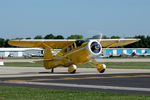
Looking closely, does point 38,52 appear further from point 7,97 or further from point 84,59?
point 7,97

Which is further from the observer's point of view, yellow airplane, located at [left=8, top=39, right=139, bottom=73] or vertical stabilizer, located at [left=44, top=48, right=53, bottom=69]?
vertical stabilizer, located at [left=44, top=48, right=53, bottom=69]

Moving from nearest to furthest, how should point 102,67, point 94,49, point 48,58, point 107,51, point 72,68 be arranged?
point 94,49, point 102,67, point 72,68, point 48,58, point 107,51

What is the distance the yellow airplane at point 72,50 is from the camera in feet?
88.3

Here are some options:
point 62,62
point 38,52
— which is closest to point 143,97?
point 62,62

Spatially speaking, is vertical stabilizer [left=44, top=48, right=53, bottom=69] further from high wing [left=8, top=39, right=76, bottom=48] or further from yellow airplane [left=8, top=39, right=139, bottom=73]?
high wing [left=8, top=39, right=76, bottom=48]

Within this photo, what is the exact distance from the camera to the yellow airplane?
2692cm

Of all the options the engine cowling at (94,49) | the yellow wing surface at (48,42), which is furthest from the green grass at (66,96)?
the yellow wing surface at (48,42)

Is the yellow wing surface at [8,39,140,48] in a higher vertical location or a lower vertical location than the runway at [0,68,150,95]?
higher

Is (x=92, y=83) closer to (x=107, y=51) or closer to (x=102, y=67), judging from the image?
(x=102, y=67)

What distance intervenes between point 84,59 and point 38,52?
3367 inches

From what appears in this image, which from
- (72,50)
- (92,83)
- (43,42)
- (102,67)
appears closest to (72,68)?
(72,50)

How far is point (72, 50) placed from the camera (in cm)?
2866

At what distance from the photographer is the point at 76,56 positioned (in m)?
28.2

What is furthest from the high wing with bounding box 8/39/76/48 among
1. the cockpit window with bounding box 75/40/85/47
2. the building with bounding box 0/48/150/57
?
the building with bounding box 0/48/150/57
